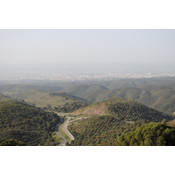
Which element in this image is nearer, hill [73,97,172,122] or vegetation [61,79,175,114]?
hill [73,97,172,122]

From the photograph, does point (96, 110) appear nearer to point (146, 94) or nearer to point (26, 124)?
point (26, 124)

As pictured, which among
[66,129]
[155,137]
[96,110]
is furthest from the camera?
[96,110]

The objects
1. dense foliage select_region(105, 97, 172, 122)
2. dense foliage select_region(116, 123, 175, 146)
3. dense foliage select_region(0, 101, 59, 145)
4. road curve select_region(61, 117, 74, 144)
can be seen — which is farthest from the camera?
dense foliage select_region(105, 97, 172, 122)

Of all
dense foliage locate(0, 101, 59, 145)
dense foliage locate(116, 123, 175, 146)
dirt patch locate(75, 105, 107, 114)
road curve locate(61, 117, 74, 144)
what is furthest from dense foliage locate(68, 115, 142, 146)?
dense foliage locate(116, 123, 175, 146)

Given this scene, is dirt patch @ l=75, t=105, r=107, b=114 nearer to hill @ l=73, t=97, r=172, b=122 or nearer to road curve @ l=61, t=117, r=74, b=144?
hill @ l=73, t=97, r=172, b=122

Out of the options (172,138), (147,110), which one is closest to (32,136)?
(172,138)

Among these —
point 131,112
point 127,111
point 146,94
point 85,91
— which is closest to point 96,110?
point 127,111

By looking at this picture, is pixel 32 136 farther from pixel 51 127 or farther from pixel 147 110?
pixel 147 110

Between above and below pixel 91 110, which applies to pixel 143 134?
above
